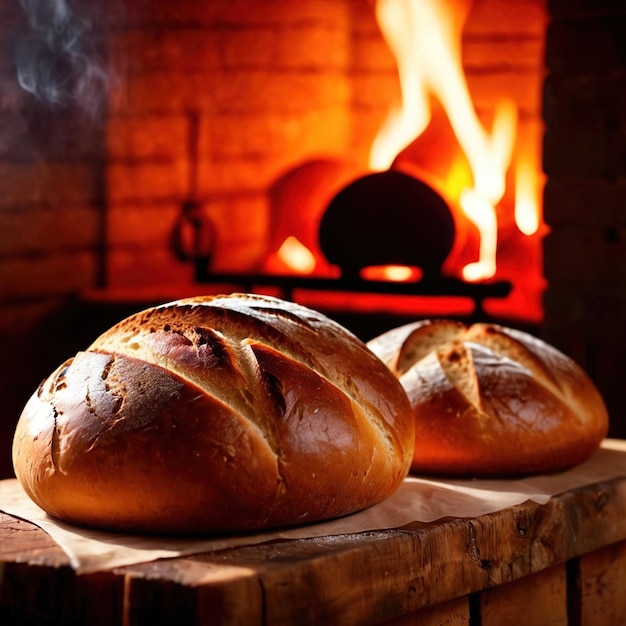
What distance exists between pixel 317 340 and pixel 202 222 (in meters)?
2.38

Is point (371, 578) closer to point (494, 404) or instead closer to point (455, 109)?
point (494, 404)

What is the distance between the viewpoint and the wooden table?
1372 mm

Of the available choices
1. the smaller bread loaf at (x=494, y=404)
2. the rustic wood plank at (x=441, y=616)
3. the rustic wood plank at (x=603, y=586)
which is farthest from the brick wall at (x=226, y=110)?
the rustic wood plank at (x=441, y=616)

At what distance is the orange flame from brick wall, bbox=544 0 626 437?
0.42 m

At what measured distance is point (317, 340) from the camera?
5.68 feet

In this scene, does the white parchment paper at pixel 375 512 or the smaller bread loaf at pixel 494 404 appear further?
the smaller bread loaf at pixel 494 404

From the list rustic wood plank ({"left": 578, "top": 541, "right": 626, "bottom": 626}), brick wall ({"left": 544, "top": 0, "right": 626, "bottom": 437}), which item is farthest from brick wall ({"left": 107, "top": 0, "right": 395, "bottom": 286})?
rustic wood plank ({"left": 578, "top": 541, "right": 626, "bottom": 626})

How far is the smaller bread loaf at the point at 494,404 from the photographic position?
1.95 m

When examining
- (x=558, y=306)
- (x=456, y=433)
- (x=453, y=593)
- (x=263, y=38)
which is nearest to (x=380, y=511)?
(x=453, y=593)

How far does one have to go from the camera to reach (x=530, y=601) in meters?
1.78

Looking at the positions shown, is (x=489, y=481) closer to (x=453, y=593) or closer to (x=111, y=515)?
(x=453, y=593)

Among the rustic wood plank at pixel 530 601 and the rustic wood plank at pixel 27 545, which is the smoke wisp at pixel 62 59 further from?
the rustic wood plank at pixel 530 601

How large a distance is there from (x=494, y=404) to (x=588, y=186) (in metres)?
1.43

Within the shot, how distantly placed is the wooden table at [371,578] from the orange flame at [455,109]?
6.20 feet
